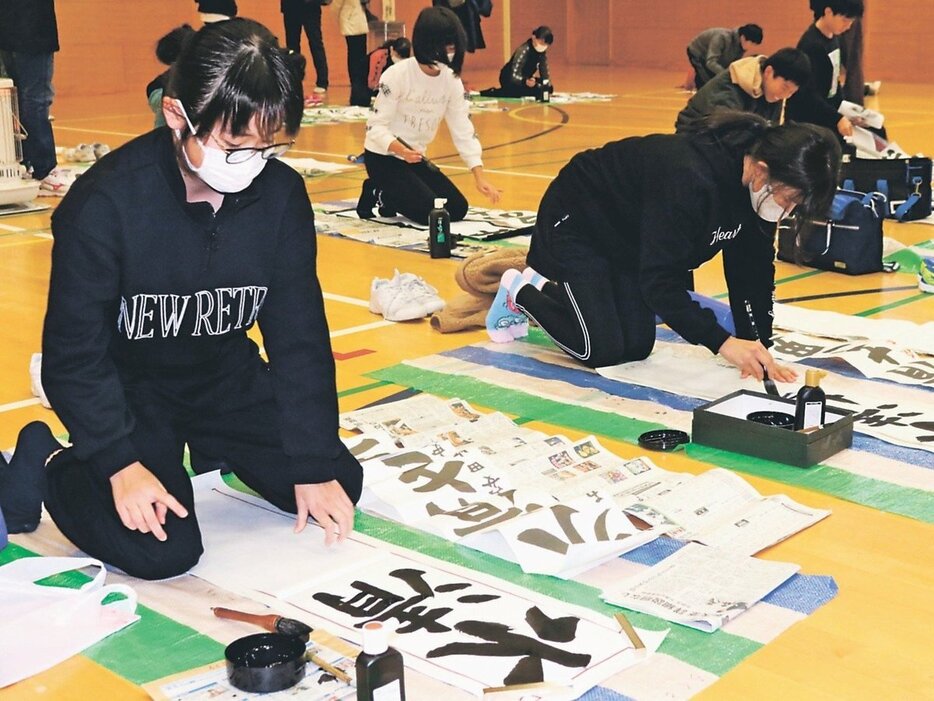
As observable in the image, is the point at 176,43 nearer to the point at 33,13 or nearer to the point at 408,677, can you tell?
the point at 33,13

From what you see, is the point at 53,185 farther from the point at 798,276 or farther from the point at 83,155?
the point at 798,276

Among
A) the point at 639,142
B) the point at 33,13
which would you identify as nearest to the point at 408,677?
the point at 639,142

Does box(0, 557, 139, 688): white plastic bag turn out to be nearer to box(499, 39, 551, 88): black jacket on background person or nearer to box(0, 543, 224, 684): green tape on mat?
box(0, 543, 224, 684): green tape on mat

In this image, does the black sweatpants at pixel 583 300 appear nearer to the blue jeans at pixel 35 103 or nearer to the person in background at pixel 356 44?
the blue jeans at pixel 35 103

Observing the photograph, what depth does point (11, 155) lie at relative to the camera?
615 centimetres

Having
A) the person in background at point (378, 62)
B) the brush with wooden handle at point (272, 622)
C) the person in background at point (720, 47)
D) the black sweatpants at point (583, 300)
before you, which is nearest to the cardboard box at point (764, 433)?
the black sweatpants at point (583, 300)

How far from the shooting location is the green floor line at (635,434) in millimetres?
2656

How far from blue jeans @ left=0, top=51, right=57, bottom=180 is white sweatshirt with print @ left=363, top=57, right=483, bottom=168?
1.83m

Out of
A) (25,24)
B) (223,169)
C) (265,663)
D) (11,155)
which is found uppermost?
(25,24)

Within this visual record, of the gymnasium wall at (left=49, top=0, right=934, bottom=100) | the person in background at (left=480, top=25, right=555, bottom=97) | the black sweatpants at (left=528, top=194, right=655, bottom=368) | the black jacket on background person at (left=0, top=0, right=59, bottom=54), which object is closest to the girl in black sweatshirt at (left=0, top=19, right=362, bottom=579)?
the black sweatpants at (left=528, top=194, right=655, bottom=368)

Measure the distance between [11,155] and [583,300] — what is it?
3.70 m

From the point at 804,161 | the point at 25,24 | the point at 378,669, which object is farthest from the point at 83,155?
the point at 378,669

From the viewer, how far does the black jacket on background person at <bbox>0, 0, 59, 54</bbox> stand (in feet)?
19.7

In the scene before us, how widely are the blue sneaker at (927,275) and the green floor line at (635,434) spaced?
1485mm
